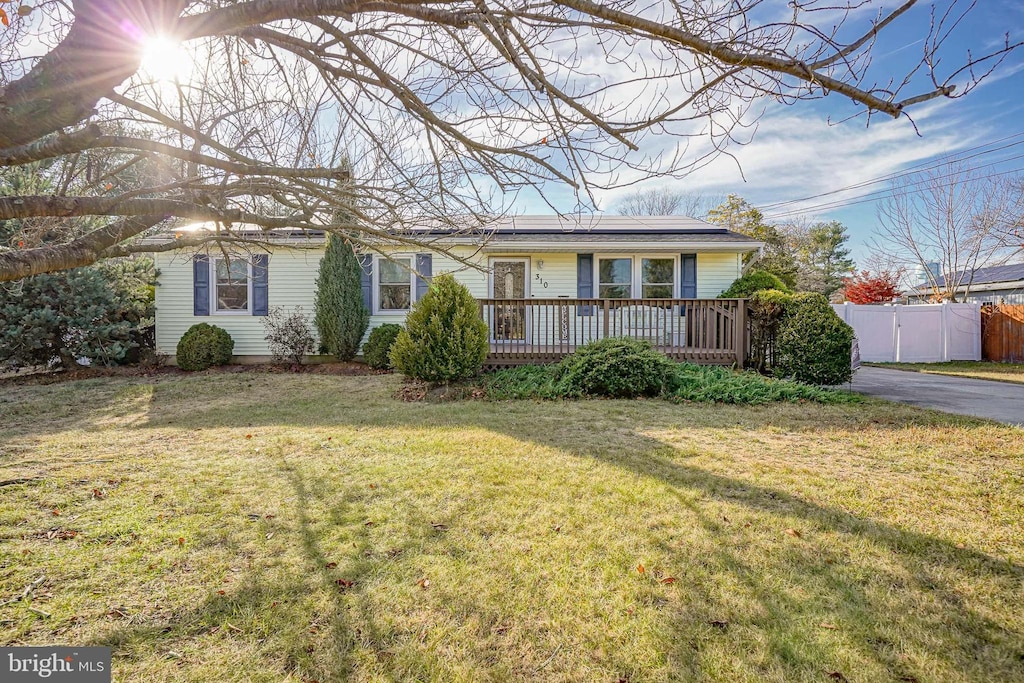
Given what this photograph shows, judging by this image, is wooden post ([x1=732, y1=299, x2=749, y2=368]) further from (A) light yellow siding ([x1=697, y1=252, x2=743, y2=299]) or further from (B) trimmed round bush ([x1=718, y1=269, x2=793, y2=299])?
(A) light yellow siding ([x1=697, y1=252, x2=743, y2=299])

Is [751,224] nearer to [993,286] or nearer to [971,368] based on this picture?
[971,368]

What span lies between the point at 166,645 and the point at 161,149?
2936mm

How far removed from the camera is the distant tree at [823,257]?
24.5 metres

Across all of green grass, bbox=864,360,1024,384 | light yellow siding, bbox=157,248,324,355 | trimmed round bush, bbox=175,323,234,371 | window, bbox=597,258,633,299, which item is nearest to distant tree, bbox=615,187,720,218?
green grass, bbox=864,360,1024,384

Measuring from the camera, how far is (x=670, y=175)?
2.86 meters

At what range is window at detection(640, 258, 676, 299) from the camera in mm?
11453

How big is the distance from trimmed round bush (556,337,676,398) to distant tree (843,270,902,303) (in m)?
19.6

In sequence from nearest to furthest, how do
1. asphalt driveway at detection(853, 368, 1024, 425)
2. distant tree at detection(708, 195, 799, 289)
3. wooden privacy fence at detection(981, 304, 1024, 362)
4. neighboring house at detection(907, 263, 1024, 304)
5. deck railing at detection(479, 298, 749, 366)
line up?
asphalt driveway at detection(853, 368, 1024, 425) < deck railing at detection(479, 298, 749, 366) < wooden privacy fence at detection(981, 304, 1024, 362) < neighboring house at detection(907, 263, 1024, 304) < distant tree at detection(708, 195, 799, 289)

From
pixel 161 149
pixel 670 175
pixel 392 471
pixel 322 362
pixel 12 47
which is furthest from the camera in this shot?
pixel 322 362

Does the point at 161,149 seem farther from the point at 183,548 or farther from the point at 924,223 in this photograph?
the point at 924,223

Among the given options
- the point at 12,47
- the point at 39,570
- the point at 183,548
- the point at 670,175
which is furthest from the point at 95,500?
the point at 670,175

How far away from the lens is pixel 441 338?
7.79m

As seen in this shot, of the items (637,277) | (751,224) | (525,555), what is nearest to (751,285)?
(637,277)

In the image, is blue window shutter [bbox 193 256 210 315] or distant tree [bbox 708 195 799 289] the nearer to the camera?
blue window shutter [bbox 193 256 210 315]
